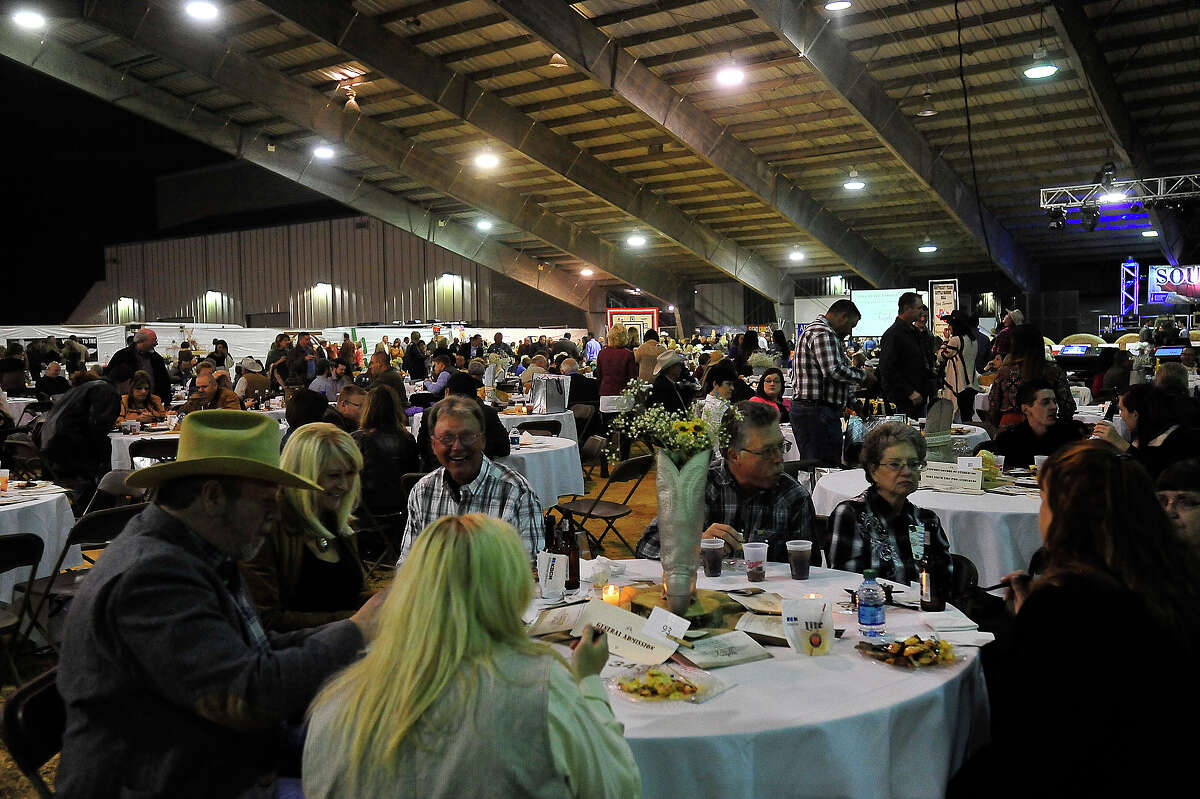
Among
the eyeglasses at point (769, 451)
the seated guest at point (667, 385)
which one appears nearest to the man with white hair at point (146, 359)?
the seated guest at point (667, 385)

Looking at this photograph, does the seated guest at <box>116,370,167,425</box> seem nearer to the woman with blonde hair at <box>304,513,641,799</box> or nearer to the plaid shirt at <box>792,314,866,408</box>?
the plaid shirt at <box>792,314,866,408</box>

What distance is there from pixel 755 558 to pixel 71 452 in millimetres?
5506

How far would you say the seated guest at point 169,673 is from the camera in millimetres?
1407

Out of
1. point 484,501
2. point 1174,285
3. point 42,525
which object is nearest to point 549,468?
point 42,525

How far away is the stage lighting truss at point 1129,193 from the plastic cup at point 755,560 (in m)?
12.9

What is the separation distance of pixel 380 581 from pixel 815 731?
4.18 meters

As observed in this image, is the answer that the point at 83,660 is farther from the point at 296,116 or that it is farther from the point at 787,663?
the point at 296,116

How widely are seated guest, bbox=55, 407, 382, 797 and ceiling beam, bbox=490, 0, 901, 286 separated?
8917mm

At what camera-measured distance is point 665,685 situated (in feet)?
5.91

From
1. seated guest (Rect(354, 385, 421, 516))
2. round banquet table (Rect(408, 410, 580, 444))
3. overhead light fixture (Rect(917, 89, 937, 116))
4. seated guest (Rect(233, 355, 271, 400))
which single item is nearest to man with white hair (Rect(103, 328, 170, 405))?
seated guest (Rect(233, 355, 271, 400))

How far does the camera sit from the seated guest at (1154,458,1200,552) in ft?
8.26

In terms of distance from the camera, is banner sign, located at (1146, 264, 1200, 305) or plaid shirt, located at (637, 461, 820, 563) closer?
plaid shirt, located at (637, 461, 820, 563)

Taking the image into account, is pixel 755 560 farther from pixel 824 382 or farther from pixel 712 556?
pixel 824 382

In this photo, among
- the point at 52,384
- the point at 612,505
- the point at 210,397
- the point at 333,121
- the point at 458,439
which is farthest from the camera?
the point at 333,121
